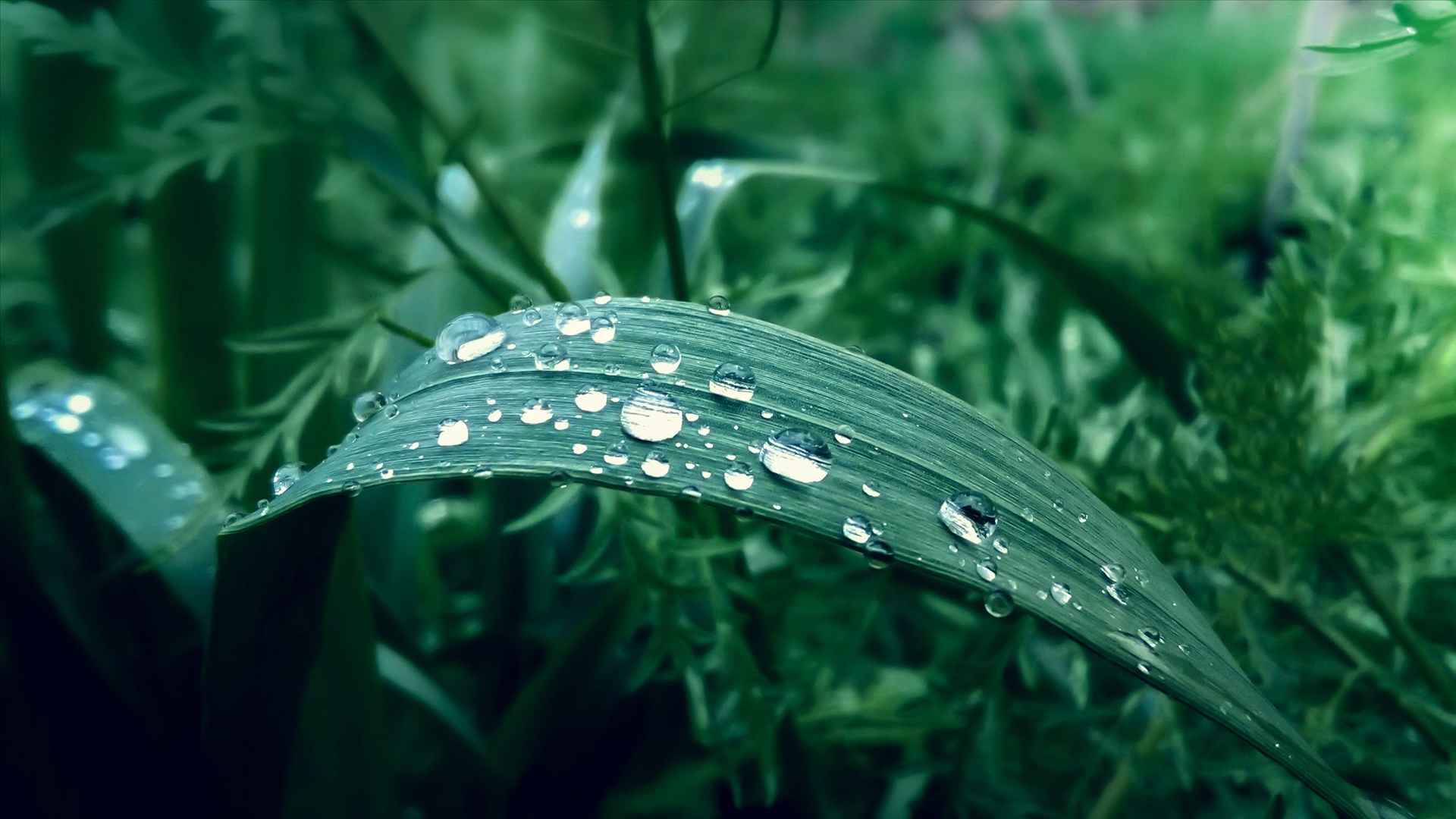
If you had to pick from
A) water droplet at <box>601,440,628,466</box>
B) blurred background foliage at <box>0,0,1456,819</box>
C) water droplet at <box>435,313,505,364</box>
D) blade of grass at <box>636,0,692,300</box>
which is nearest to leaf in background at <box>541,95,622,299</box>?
blurred background foliage at <box>0,0,1456,819</box>

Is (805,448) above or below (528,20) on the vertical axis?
below

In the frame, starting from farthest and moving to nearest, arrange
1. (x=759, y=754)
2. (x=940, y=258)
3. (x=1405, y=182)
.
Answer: (x=940, y=258) < (x=1405, y=182) < (x=759, y=754)

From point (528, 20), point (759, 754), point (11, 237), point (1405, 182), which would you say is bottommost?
point (759, 754)

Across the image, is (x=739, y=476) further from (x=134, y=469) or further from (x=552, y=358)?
(x=134, y=469)

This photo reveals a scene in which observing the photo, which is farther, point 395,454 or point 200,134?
point 200,134

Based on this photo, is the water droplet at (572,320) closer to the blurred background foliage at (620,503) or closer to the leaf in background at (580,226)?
the blurred background foliage at (620,503)

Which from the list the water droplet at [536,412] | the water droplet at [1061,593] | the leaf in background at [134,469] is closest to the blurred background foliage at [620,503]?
the leaf in background at [134,469]

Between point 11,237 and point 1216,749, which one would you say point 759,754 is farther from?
point 11,237

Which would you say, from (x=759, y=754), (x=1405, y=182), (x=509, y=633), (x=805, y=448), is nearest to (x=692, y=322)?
(x=805, y=448)

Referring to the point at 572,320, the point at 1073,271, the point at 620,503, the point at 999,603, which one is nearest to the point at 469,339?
the point at 572,320
